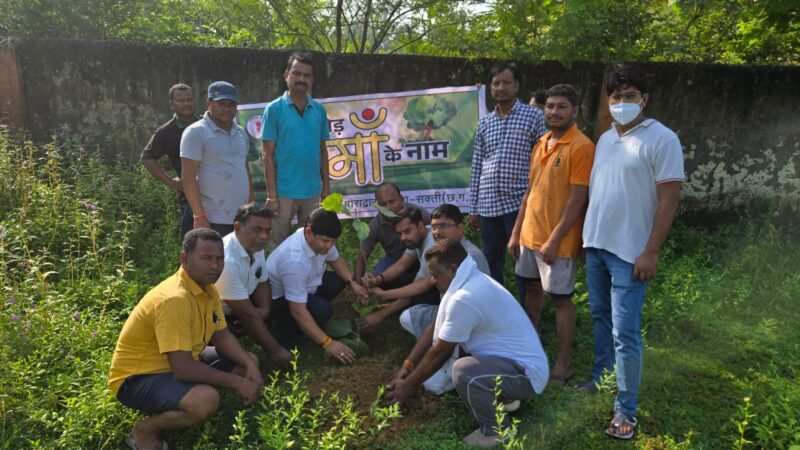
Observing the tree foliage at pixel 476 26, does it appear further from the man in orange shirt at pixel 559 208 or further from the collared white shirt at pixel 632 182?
the collared white shirt at pixel 632 182

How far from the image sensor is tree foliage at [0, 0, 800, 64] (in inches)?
244

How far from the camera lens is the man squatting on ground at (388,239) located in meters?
4.59

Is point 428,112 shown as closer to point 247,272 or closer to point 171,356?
point 247,272

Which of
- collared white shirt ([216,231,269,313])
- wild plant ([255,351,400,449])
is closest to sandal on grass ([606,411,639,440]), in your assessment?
wild plant ([255,351,400,449])

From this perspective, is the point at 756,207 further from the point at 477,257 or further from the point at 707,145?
the point at 477,257

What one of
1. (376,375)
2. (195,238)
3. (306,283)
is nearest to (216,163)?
(306,283)

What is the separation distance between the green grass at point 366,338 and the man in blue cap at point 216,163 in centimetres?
80

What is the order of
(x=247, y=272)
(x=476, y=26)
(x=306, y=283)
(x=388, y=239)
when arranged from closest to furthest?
(x=247, y=272) → (x=306, y=283) → (x=388, y=239) → (x=476, y=26)

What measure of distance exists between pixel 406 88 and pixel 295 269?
3.05 m

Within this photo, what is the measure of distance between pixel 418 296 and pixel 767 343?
106 inches

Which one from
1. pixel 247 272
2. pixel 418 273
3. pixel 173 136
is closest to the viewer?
pixel 247 272

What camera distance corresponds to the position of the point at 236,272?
144 inches

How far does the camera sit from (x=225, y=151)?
168 inches

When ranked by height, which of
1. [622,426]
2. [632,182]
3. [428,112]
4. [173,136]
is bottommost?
[622,426]
